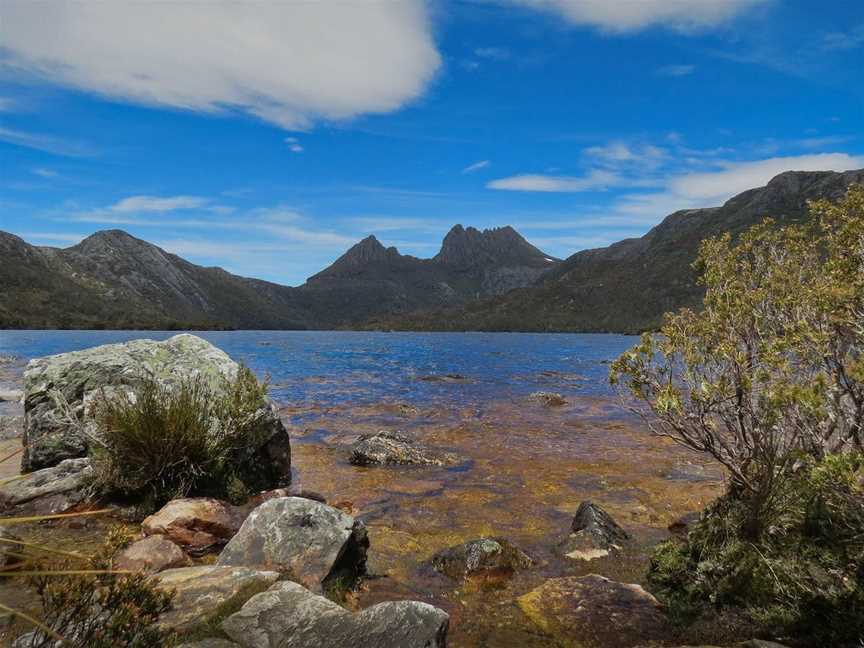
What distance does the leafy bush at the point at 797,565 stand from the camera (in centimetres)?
526

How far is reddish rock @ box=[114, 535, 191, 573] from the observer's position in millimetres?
7316

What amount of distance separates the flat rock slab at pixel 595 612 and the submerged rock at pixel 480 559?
0.91 meters

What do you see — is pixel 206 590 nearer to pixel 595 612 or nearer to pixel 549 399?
pixel 595 612

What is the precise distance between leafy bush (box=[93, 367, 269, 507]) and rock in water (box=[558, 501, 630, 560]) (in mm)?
7080

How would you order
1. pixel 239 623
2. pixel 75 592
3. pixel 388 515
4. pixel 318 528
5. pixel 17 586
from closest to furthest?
pixel 75 592
pixel 239 623
pixel 17 586
pixel 318 528
pixel 388 515

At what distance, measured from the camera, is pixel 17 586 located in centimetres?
648

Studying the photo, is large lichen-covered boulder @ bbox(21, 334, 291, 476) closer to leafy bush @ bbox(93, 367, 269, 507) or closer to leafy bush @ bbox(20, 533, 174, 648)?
leafy bush @ bbox(93, 367, 269, 507)

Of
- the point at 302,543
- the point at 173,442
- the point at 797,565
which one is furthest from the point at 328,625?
the point at 173,442

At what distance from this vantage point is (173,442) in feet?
33.4

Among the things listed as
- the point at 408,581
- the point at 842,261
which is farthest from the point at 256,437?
the point at 842,261

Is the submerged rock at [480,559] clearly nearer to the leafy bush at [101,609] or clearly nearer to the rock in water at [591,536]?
the rock in water at [591,536]

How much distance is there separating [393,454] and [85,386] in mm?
8721

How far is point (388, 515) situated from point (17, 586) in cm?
680

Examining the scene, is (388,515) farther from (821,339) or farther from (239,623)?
(821,339)
